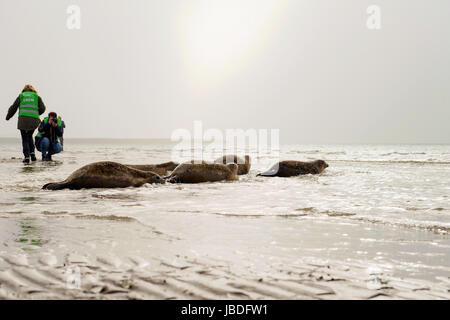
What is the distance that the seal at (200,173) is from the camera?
9234mm

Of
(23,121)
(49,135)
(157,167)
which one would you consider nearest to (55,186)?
(157,167)

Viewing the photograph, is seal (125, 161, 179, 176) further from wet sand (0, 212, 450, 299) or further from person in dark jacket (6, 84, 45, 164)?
wet sand (0, 212, 450, 299)

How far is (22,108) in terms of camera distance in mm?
13195

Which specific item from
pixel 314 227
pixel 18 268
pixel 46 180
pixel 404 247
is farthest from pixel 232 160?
pixel 18 268

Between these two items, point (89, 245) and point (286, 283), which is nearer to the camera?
point (286, 283)

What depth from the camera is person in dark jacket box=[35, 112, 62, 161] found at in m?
14.1

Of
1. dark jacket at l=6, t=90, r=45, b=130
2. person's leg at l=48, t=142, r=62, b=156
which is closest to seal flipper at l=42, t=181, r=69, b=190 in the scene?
dark jacket at l=6, t=90, r=45, b=130

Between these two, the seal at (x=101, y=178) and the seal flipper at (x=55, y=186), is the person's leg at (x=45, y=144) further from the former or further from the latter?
the seal flipper at (x=55, y=186)

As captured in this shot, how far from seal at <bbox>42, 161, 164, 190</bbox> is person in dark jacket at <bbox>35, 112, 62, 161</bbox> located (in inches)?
283

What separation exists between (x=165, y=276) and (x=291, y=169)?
375 inches

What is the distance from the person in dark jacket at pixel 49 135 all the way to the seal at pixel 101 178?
7.19m

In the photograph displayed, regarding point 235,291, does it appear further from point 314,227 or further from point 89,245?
point 314,227

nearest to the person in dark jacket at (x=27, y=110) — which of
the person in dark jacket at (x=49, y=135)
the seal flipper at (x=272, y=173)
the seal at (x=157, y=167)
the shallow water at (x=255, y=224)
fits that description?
the person in dark jacket at (x=49, y=135)
